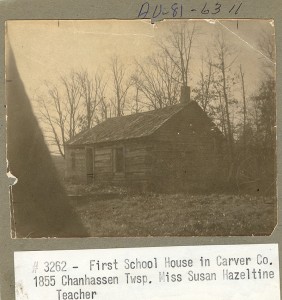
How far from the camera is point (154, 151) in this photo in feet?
5.12

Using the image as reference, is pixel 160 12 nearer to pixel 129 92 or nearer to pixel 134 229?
pixel 129 92

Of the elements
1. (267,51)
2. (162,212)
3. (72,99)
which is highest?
(267,51)

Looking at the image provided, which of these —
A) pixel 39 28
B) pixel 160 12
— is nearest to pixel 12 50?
pixel 39 28

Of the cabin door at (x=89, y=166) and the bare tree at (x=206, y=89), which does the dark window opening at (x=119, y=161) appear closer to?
the cabin door at (x=89, y=166)

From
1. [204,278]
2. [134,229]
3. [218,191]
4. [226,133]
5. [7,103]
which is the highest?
[7,103]

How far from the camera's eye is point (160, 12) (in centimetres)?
158

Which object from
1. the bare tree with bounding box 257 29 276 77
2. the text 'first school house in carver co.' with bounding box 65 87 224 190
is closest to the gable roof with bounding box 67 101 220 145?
the text 'first school house in carver co.' with bounding box 65 87 224 190

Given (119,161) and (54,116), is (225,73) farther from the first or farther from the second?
(54,116)

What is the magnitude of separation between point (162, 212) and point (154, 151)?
0.21 meters

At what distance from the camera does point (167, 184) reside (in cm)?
156

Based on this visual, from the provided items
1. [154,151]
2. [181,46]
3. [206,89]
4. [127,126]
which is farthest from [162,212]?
[181,46]

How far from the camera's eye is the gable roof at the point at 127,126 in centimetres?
155

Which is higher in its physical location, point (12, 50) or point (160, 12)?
point (160, 12)

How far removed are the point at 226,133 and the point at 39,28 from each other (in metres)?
0.74
